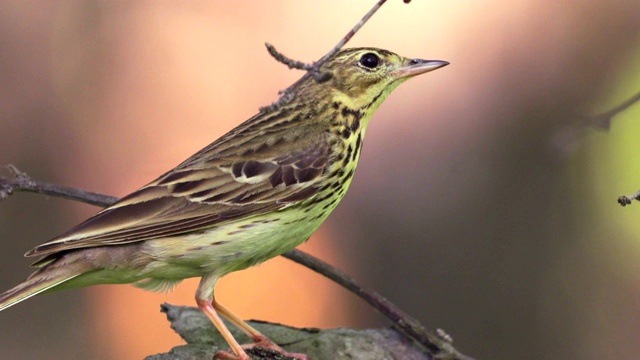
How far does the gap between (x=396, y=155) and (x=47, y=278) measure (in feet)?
11.4

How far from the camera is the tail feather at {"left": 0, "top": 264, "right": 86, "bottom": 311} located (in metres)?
4.43

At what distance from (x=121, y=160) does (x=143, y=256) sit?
2.80m

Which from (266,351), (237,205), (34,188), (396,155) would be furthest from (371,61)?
(396,155)

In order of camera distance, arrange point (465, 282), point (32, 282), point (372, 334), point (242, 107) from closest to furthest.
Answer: point (32, 282)
point (372, 334)
point (465, 282)
point (242, 107)

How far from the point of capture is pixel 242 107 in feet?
24.3

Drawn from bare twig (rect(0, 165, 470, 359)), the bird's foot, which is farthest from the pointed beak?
the bird's foot

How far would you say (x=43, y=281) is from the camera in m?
4.52

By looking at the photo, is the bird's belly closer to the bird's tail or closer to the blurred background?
the bird's tail

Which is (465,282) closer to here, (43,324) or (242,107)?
(242,107)

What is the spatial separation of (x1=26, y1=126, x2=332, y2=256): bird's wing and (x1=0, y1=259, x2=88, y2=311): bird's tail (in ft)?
0.33

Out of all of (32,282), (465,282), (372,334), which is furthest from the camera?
(465,282)

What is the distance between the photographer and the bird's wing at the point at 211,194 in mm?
4641

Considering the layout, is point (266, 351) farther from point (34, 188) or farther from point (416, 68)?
point (416, 68)

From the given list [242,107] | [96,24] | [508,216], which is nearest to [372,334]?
[508,216]
